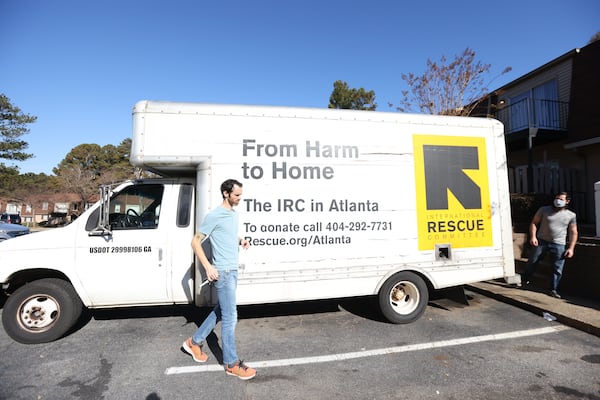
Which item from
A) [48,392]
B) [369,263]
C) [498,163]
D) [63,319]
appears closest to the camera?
[48,392]

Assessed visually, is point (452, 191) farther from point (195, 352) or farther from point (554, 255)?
point (195, 352)

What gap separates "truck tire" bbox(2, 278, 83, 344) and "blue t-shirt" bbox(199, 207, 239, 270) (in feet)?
7.55

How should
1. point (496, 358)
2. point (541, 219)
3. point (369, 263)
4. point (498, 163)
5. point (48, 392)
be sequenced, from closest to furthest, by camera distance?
point (48, 392)
point (496, 358)
point (369, 263)
point (498, 163)
point (541, 219)

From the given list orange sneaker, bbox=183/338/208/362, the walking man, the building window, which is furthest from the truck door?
the building window

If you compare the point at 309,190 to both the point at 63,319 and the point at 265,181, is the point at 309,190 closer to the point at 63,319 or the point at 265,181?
the point at 265,181

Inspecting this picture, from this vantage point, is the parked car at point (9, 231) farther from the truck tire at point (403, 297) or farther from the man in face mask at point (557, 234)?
Answer: the man in face mask at point (557, 234)

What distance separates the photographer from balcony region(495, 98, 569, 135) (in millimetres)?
11533

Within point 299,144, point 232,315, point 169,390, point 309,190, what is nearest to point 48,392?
point 169,390

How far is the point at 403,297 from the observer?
4.71m

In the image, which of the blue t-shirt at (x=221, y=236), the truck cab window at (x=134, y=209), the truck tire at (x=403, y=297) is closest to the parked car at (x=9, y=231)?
the truck cab window at (x=134, y=209)

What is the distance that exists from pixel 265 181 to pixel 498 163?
3.53 meters

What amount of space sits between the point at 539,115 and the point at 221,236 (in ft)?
45.1

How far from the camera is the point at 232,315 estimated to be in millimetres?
3148

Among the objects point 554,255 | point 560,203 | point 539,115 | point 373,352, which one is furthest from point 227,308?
point 539,115
